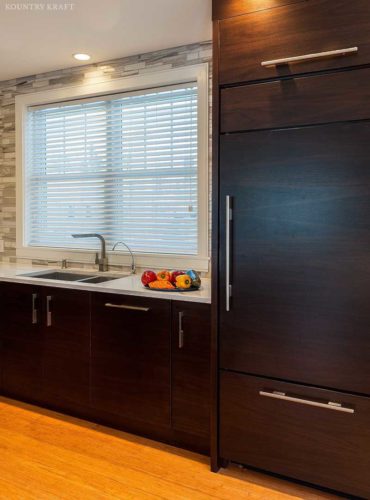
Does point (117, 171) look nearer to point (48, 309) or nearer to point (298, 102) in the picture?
point (48, 309)

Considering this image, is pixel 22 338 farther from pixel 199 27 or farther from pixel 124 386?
pixel 199 27

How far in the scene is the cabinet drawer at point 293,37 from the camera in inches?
69.6

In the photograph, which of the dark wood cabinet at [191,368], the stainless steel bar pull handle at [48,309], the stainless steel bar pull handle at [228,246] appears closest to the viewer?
the stainless steel bar pull handle at [228,246]

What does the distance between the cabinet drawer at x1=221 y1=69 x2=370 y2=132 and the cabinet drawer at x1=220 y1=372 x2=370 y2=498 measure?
3.93ft

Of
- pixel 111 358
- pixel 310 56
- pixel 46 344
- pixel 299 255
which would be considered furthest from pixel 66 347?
pixel 310 56

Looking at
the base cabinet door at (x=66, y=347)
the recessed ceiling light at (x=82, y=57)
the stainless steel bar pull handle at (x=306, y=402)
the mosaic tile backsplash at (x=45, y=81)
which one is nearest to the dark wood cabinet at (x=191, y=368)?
the stainless steel bar pull handle at (x=306, y=402)

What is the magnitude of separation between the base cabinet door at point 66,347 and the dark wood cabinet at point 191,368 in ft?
2.00

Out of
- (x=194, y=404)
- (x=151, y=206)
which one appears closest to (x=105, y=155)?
(x=151, y=206)

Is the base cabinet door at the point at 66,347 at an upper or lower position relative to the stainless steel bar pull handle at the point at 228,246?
lower

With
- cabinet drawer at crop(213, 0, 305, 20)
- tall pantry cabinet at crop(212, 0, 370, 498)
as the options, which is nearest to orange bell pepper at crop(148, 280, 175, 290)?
tall pantry cabinet at crop(212, 0, 370, 498)

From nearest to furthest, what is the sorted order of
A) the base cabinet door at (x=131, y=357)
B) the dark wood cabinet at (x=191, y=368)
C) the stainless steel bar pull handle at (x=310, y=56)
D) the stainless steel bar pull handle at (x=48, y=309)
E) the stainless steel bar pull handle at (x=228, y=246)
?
the stainless steel bar pull handle at (x=310, y=56), the stainless steel bar pull handle at (x=228, y=246), the dark wood cabinet at (x=191, y=368), the base cabinet door at (x=131, y=357), the stainless steel bar pull handle at (x=48, y=309)

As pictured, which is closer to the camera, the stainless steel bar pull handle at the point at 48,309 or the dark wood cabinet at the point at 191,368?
the dark wood cabinet at the point at 191,368

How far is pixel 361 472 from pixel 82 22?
272 cm

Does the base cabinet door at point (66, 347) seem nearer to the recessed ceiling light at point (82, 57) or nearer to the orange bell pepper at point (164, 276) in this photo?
the orange bell pepper at point (164, 276)
